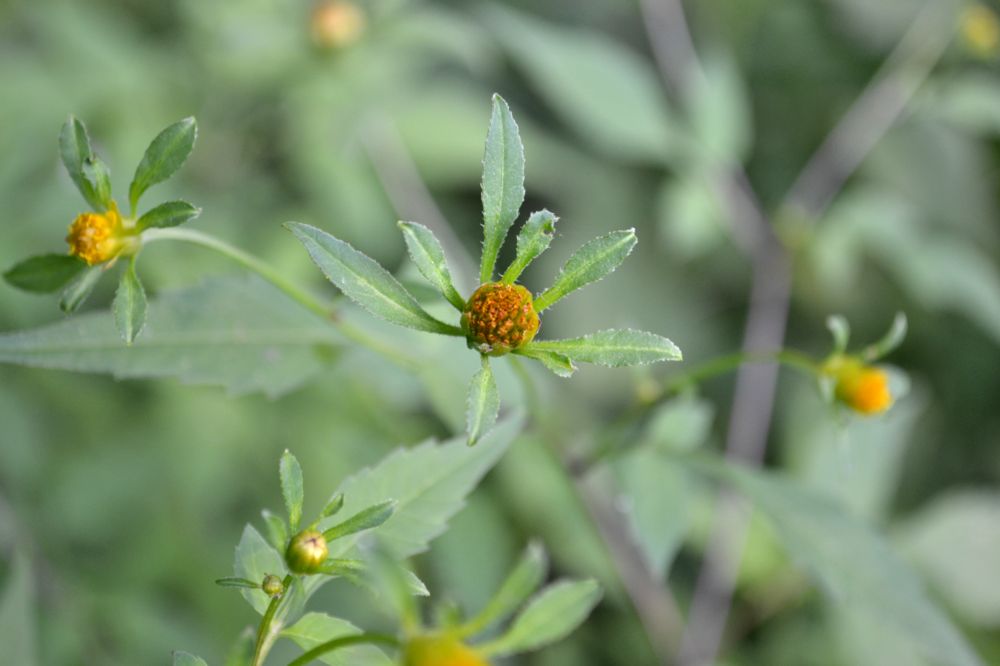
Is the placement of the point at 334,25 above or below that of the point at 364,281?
above

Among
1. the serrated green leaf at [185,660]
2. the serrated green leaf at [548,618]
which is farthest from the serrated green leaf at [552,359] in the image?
the serrated green leaf at [185,660]

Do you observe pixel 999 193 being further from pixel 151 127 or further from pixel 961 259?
pixel 151 127

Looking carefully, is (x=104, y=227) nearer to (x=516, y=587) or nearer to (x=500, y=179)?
(x=500, y=179)

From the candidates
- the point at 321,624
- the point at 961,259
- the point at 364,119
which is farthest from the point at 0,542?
the point at 961,259

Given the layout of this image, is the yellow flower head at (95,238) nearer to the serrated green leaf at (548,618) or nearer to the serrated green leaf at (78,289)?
the serrated green leaf at (78,289)

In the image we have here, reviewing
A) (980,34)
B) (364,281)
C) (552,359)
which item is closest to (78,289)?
(364,281)

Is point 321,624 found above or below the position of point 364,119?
below
